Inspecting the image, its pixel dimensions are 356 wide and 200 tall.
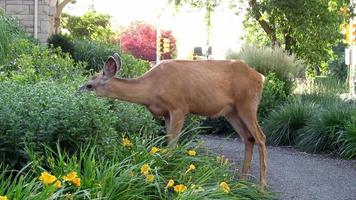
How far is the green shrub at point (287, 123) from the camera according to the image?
13766 millimetres

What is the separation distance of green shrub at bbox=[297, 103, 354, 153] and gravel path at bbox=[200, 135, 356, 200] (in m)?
0.29

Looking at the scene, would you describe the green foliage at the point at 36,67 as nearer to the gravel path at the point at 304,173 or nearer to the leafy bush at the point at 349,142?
the gravel path at the point at 304,173

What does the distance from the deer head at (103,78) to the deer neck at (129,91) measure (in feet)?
0.24

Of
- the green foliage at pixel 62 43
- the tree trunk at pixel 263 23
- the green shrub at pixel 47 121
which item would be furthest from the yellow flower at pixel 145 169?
the tree trunk at pixel 263 23

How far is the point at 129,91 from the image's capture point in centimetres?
764

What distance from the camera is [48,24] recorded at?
21109mm

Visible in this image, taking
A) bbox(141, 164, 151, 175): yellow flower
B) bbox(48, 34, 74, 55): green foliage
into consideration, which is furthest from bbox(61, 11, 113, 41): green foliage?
bbox(141, 164, 151, 175): yellow flower

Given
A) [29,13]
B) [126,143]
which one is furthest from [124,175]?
[29,13]

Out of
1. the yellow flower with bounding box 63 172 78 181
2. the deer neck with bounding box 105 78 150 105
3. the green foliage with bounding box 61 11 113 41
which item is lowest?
the yellow flower with bounding box 63 172 78 181

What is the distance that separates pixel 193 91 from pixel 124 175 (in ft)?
8.43

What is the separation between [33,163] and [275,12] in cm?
1988

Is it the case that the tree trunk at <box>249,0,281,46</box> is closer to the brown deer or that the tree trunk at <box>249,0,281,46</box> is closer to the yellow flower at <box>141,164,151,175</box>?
the brown deer

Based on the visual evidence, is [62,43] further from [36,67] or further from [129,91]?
[129,91]

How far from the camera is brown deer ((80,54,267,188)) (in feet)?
25.0
